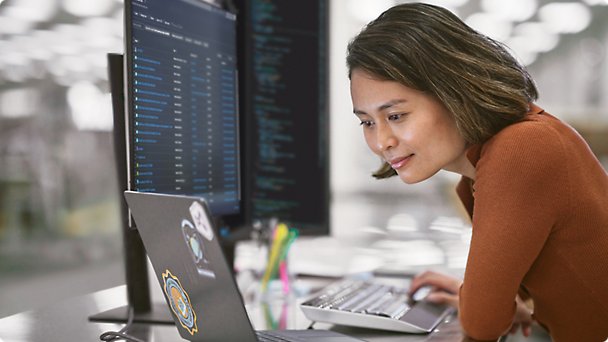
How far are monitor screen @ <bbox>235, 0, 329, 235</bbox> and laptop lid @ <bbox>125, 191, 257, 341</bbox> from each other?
729 millimetres

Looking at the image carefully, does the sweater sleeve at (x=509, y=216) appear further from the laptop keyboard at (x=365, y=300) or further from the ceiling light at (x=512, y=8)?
the ceiling light at (x=512, y=8)

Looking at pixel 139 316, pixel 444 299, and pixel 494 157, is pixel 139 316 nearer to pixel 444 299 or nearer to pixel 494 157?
pixel 444 299

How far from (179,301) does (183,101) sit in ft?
1.39

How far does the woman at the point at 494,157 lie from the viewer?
A: 96cm

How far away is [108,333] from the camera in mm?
955

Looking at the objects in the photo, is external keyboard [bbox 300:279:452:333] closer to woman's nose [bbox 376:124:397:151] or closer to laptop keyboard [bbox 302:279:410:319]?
laptop keyboard [bbox 302:279:410:319]

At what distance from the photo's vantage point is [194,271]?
765 millimetres

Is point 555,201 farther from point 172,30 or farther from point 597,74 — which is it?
point 597,74

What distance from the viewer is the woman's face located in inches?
41.7

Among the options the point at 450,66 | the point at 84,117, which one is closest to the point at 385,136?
the point at 450,66

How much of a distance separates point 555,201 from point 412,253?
237cm

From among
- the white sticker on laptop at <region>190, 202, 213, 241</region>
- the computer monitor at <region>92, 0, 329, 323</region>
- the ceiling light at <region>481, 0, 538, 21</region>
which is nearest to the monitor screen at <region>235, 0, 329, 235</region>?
the computer monitor at <region>92, 0, 329, 323</region>

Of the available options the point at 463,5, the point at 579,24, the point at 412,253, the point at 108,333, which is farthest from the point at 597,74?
the point at 108,333

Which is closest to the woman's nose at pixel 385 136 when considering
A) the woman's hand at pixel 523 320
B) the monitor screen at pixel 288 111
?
the woman's hand at pixel 523 320
